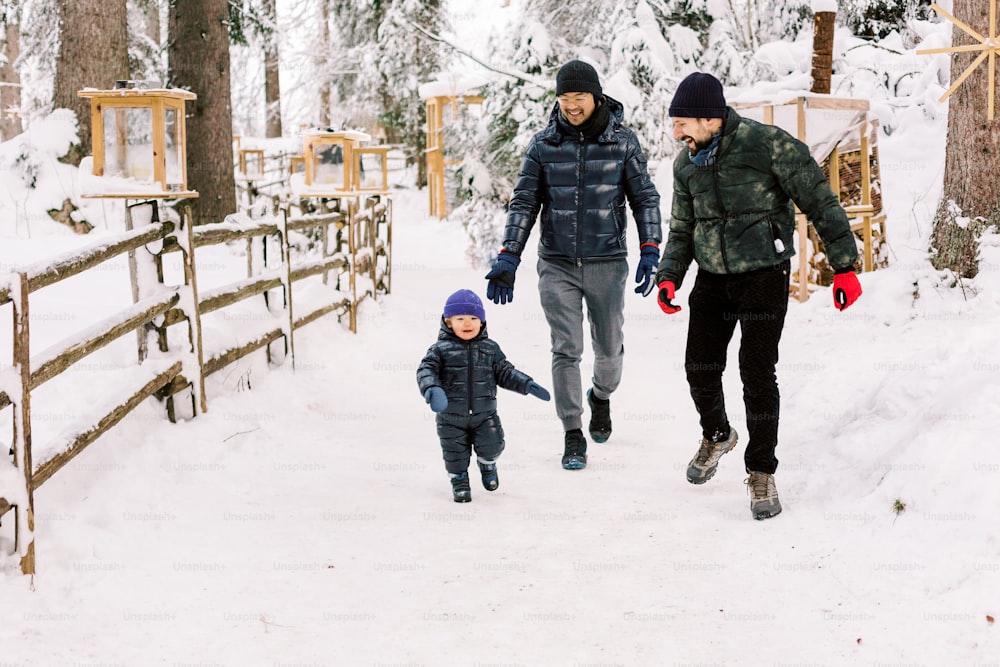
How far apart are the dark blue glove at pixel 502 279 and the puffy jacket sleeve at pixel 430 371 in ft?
1.63

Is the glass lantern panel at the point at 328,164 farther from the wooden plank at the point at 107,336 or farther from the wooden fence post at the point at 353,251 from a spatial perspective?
the wooden plank at the point at 107,336

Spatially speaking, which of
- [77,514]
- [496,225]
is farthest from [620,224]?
[496,225]

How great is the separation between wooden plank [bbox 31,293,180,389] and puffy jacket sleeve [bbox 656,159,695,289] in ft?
8.98

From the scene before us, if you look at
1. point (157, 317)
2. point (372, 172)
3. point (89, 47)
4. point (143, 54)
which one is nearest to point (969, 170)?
point (157, 317)

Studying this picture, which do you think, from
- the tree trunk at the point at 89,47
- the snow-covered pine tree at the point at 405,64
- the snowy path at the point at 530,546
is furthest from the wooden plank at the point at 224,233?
the snow-covered pine tree at the point at 405,64

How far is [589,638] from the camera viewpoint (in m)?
3.59

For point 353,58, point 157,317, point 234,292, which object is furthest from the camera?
point 353,58

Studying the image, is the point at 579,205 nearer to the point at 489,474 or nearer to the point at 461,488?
the point at 489,474

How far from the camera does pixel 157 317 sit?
5.91 m

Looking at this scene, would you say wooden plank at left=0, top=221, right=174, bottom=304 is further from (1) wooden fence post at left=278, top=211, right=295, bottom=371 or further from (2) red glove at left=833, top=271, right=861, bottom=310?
(2) red glove at left=833, top=271, right=861, bottom=310

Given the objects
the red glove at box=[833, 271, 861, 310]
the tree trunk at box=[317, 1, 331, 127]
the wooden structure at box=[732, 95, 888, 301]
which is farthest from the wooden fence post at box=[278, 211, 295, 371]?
the tree trunk at box=[317, 1, 331, 127]

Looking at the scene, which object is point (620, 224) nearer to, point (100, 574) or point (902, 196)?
point (100, 574)

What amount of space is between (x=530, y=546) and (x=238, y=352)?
3113 mm

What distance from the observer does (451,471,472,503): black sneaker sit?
206 inches
